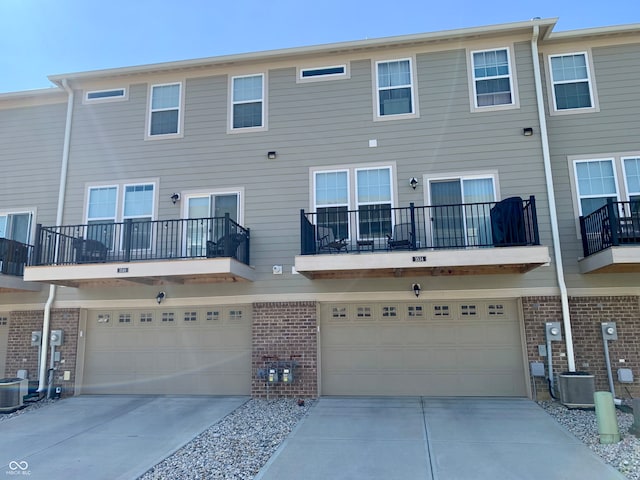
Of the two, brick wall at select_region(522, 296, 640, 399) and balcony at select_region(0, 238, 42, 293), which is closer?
brick wall at select_region(522, 296, 640, 399)

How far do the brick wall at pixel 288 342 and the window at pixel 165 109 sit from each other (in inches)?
189

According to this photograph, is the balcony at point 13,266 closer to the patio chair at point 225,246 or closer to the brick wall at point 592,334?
the patio chair at point 225,246

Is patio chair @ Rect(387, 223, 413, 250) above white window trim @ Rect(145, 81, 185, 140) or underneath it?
underneath

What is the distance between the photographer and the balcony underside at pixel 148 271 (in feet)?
26.5

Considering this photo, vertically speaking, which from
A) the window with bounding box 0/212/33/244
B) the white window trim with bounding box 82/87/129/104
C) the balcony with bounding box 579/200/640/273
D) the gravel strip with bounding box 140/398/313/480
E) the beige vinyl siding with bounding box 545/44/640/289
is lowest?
the gravel strip with bounding box 140/398/313/480

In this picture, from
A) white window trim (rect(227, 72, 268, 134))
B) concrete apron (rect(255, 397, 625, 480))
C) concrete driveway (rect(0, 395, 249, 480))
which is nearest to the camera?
concrete apron (rect(255, 397, 625, 480))

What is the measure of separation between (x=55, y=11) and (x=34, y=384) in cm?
855

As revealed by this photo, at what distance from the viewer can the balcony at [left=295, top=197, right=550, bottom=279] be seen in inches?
297

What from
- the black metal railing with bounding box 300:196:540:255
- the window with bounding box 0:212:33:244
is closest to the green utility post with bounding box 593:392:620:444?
the black metal railing with bounding box 300:196:540:255

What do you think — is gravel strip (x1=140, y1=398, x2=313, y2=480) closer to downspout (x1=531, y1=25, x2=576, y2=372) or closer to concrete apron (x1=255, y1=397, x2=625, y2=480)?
concrete apron (x1=255, y1=397, x2=625, y2=480)

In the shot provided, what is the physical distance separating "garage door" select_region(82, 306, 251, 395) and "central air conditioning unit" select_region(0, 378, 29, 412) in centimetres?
125

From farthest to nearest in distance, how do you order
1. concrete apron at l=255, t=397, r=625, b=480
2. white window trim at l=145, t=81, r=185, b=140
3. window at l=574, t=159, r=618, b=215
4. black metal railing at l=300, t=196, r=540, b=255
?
white window trim at l=145, t=81, r=185, b=140, window at l=574, t=159, r=618, b=215, black metal railing at l=300, t=196, r=540, b=255, concrete apron at l=255, t=397, r=625, b=480

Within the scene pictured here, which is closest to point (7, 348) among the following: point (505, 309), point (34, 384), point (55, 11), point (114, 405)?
point (34, 384)

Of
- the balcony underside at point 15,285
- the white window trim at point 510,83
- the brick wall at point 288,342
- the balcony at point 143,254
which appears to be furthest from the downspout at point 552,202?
the balcony underside at point 15,285
